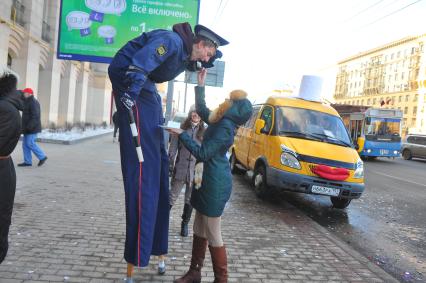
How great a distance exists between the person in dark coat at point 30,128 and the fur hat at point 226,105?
7113mm

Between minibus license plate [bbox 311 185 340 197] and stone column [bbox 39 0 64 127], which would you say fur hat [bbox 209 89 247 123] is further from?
stone column [bbox 39 0 64 127]

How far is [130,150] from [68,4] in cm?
1050

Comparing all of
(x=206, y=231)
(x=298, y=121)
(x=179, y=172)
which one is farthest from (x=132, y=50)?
(x=298, y=121)

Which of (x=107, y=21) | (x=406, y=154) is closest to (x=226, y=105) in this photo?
(x=107, y=21)

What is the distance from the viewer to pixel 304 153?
7.45 meters

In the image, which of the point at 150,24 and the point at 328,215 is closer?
the point at 328,215

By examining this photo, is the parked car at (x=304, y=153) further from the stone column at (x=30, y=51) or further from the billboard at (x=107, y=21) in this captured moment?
the stone column at (x=30, y=51)

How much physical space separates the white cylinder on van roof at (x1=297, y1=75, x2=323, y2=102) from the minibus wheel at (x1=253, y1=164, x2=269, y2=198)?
2.20 metres

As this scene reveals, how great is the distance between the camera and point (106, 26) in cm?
1232

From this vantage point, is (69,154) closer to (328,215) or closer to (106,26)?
(106,26)

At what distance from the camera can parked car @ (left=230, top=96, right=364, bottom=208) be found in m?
7.38

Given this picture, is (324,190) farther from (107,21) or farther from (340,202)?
(107,21)

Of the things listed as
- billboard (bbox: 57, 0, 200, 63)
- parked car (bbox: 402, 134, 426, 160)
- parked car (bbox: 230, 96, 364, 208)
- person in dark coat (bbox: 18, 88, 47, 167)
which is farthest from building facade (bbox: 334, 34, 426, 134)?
person in dark coat (bbox: 18, 88, 47, 167)

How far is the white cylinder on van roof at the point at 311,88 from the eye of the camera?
31.2 feet
